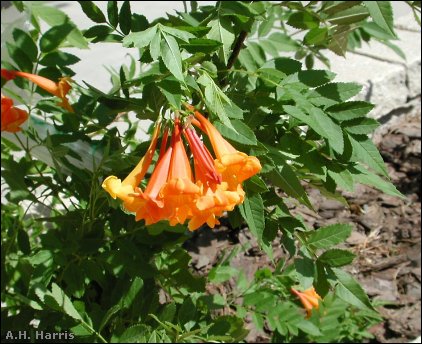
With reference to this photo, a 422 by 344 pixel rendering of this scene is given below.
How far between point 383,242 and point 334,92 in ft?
4.72

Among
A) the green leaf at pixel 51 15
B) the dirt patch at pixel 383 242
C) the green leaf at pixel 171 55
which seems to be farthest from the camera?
the dirt patch at pixel 383 242

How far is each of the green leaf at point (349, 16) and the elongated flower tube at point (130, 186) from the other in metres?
0.67

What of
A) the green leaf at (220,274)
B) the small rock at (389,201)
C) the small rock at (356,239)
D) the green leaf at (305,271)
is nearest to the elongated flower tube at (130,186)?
the green leaf at (305,271)

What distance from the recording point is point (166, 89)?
1015 millimetres

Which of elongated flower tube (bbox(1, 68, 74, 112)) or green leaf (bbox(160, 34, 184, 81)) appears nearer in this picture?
green leaf (bbox(160, 34, 184, 81))

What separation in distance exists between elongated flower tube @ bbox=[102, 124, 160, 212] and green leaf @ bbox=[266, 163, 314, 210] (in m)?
0.28

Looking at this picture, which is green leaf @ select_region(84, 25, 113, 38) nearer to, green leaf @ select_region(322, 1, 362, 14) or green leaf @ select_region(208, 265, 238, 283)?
green leaf @ select_region(322, 1, 362, 14)

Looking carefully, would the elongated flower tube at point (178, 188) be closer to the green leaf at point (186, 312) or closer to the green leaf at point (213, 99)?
the green leaf at point (213, 99)

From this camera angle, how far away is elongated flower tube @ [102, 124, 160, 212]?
1.01m

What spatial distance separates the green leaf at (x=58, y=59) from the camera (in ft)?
4.79

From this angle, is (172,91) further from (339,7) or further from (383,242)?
(383,242)

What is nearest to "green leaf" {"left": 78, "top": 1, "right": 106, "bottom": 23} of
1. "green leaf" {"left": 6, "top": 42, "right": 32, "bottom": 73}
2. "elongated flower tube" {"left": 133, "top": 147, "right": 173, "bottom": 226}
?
"green leaf" {"left": 6, "top": 42, "right": 32, "bottom": 73}

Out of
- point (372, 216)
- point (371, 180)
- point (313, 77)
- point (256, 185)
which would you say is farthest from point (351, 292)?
point (372, 216)

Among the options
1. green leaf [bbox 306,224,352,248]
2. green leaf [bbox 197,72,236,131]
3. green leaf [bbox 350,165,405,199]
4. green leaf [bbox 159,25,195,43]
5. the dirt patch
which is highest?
green leaf [bbox 159,25,195,43]
